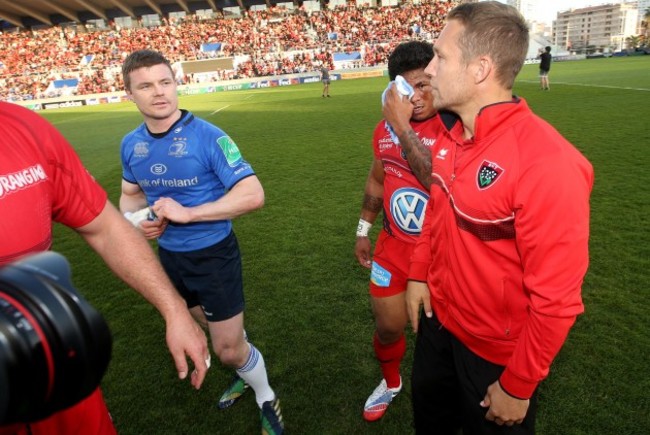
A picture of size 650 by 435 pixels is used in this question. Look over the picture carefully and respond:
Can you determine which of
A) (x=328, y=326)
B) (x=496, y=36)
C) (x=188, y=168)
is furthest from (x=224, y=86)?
(x=496, y=36)

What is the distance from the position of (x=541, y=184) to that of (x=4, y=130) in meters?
1.92

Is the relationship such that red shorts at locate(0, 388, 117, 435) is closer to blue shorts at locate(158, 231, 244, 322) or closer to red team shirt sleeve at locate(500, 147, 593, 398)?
blue shorts at locate(158, 231, 244, 322)

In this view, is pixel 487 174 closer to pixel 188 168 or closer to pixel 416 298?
pixel 416 298

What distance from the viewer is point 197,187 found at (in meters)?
3.03

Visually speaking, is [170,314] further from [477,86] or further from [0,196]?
[477,86]

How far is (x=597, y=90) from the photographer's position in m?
18.1

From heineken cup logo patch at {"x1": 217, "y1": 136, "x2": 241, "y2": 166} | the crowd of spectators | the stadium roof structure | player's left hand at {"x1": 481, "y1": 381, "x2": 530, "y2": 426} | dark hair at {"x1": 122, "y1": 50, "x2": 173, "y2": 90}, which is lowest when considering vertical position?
player's left hand at {"x1": 481, "y1": 381, "x2": 530, "y2": 426}

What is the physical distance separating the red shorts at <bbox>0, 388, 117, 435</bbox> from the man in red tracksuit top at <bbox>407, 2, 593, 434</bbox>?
59.7 inches

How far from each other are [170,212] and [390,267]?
4.71 feet

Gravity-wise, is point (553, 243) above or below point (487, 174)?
below

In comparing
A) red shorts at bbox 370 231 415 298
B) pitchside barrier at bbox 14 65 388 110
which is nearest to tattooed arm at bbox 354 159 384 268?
red shorts at bbox 370 231 415 298

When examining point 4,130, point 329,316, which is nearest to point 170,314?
point 4,130

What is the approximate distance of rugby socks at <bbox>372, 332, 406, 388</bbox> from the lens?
308 centimetres

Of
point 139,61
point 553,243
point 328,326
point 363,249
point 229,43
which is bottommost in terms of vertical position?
point 328,326
